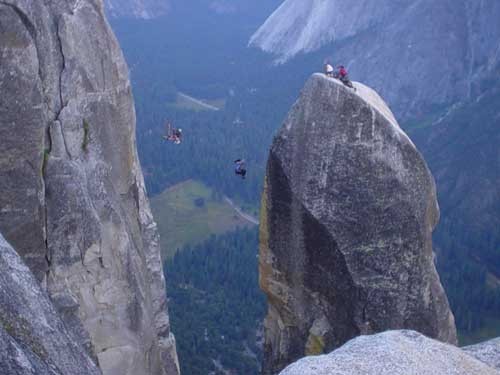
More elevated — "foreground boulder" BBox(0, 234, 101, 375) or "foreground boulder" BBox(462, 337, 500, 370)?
"foreground boulder" BBox(0, 234, 101, 375)

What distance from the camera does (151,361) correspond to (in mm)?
12711

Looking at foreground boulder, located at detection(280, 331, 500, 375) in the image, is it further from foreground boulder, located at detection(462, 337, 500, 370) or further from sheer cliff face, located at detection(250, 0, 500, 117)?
sheer cliff face, located at detection(250, 0, 500, 117)

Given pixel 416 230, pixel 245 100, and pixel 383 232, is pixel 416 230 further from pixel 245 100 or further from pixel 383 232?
pixel 245 100

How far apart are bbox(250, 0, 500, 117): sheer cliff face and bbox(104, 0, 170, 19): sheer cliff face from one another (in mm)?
53723

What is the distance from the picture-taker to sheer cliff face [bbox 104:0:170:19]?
378ft

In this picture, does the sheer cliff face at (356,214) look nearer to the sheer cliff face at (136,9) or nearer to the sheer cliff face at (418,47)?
the sheer cliff face at (418,47)

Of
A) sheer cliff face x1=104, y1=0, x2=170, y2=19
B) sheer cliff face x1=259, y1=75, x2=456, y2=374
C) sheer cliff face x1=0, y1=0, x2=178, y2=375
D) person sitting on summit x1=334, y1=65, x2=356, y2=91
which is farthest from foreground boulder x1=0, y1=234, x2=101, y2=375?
sheer cliff face x1=104, y1=0, x2=170, y2=19

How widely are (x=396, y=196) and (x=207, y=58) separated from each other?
8344 centimetres

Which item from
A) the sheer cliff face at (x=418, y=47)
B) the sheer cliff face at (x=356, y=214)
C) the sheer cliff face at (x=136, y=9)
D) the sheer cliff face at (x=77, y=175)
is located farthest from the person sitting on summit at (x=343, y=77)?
the sheer cliff face at (x=136, y=9)

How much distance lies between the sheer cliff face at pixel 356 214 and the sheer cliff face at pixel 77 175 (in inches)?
114

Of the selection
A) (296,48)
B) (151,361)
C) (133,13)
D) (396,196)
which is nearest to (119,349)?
→ (151,361)

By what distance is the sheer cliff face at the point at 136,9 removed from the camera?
378 ft

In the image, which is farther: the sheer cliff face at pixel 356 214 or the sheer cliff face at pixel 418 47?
the sheer cliff face at pixel 418 47

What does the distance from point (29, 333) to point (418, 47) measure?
198ft
